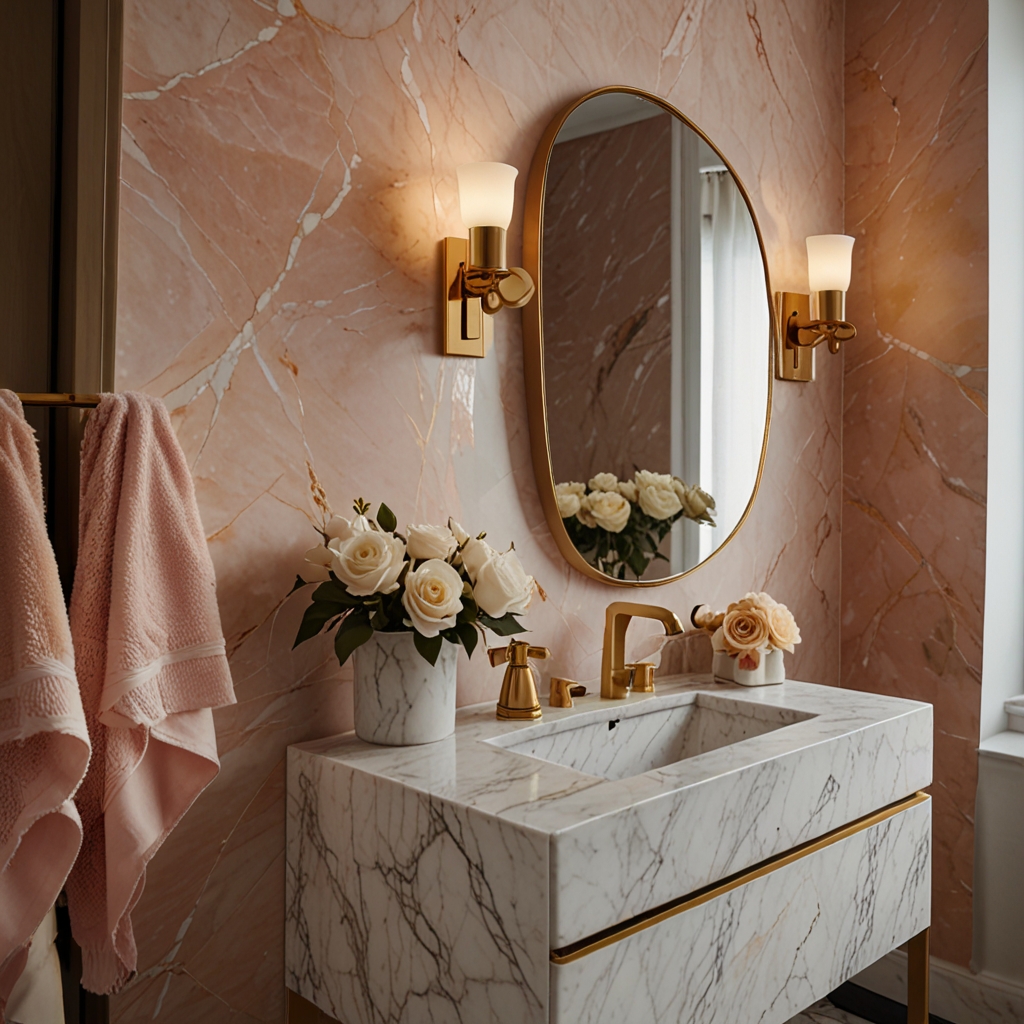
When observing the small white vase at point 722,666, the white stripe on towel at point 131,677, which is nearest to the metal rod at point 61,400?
the white stripe on towel at point 131,677

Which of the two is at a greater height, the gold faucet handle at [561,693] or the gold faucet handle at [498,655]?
the gold faucet handle at [498,655]

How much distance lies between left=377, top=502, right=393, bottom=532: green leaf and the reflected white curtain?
2.57ft

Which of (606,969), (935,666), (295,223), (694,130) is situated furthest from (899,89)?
(606,969)

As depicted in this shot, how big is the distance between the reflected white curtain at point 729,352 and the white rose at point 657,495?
3.8 inches

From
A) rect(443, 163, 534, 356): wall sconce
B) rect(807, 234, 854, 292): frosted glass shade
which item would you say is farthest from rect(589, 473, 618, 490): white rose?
rect(807, 234, 854, 292): frosted glass shade

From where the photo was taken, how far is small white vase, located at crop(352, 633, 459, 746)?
4.20 feet

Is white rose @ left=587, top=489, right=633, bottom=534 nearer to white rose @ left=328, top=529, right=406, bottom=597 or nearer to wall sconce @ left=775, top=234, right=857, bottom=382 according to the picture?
white rose @ left=328, top=529, right=406, bottom=597

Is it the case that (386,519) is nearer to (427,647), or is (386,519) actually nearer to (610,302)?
(427,647)

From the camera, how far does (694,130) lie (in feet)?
6.22

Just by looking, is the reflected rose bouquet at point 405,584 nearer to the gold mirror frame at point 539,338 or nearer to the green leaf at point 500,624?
the green leaf at point 500,624

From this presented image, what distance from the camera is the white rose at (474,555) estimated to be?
1.32 m

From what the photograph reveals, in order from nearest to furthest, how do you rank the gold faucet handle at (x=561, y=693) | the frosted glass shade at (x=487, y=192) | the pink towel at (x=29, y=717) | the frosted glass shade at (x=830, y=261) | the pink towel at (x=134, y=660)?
the pink towel at (x=29, y=717), the pink towel at (x=134, y=660), the frosted glass shade at (x=487, y=192), the gold faucet handle at (x=561, y=693), the frosted glass shade at (x=830, y=261)

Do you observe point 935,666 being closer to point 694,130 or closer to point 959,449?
point 959,449

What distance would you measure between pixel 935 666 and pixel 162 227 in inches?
74.5
